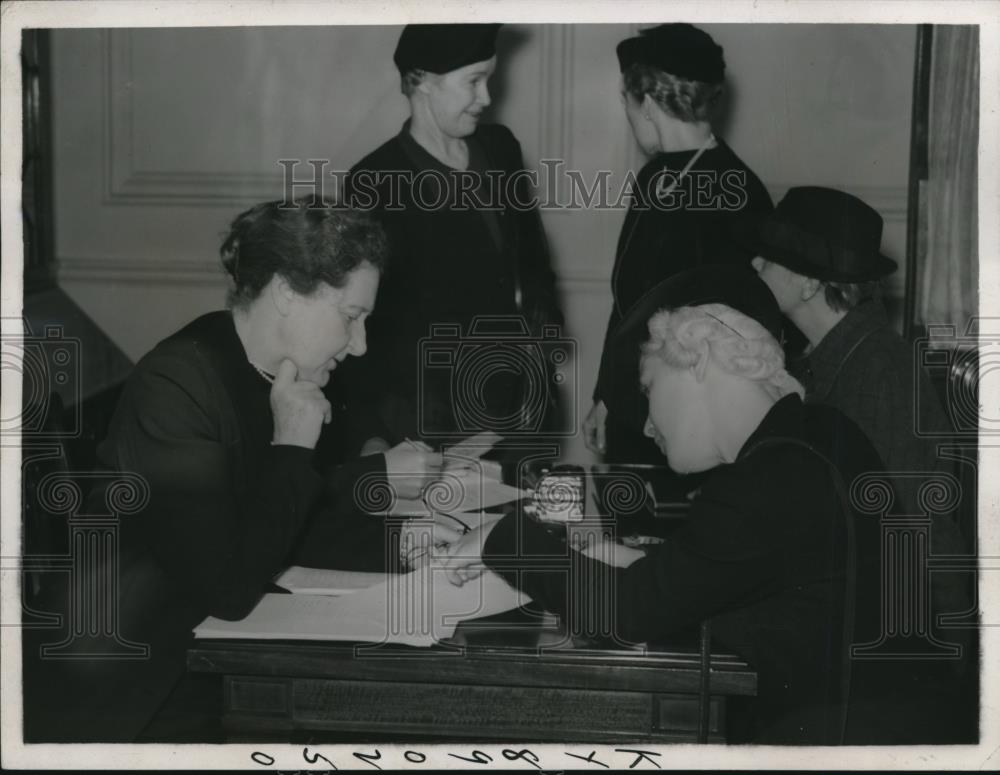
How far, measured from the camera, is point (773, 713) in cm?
228

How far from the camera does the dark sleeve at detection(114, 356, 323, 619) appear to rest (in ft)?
7.64

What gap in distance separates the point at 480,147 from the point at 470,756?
1641mm

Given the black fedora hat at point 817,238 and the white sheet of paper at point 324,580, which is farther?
the black fedora hat at point 817,238

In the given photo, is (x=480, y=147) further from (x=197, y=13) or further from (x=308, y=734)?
(x=308, y=734)

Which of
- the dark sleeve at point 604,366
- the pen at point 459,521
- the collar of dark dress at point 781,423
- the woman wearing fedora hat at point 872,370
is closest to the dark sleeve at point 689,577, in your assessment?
the collar of dark dress at point 781,423

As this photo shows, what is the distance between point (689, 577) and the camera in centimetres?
204

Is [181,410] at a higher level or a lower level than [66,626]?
higher

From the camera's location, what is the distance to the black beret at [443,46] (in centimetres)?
274

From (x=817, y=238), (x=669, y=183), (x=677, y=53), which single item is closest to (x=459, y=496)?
(x=669, y=183)

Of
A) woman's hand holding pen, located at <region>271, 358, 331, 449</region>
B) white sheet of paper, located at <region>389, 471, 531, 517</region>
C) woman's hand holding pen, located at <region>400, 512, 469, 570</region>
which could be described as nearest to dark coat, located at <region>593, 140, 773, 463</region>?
white sheet of paper, located at <region>389, 471, 531, 517</region>

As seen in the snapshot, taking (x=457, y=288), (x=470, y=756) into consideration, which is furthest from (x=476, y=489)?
(x=470, y=756)

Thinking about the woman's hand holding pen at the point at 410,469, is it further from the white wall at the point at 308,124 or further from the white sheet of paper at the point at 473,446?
the white wall at the point at 308,124

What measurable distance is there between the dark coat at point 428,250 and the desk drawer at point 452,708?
37.4 inches

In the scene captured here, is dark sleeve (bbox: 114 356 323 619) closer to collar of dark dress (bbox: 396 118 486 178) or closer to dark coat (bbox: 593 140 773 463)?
collar of dark dress (bbox: 396 118 486 178)
